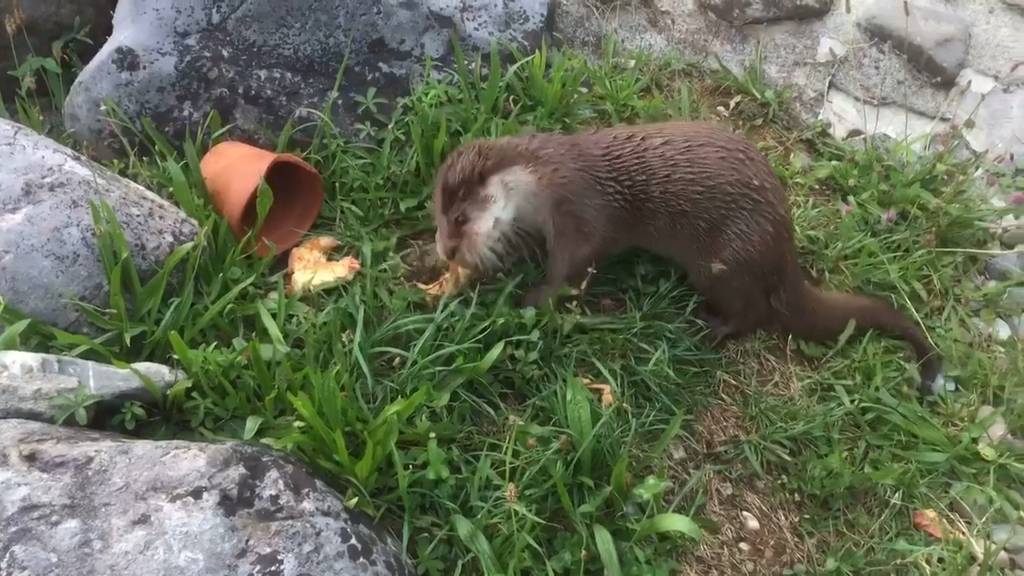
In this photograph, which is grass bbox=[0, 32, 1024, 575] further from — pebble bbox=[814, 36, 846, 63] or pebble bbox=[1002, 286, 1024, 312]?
pebble bbox=[814, 36, 846, 63]

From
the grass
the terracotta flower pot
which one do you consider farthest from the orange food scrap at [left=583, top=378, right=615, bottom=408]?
the terracotta flower pot

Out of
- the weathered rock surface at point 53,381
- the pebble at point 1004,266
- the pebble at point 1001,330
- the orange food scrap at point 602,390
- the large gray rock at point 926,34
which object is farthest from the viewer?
the large gray rock at point 926,34

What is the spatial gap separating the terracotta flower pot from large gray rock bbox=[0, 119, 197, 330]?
0.46 feet

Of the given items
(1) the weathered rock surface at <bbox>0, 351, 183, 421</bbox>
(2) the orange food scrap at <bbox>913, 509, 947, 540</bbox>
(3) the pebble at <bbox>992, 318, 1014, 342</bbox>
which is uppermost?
(1) the weathered rock surface at <bbox>0, 351, 183, 421</bbox>

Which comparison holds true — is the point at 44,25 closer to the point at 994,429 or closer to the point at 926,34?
the point at 926,34

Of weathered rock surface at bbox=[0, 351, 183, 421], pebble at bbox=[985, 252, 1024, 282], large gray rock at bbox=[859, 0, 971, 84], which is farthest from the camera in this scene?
large gray rock at bbox=[859, 0, 971, 84]

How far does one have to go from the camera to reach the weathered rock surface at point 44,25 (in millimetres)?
2938

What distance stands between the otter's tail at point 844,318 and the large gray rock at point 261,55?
1.20 m

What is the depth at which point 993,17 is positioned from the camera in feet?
10.2

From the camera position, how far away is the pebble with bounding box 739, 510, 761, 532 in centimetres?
223

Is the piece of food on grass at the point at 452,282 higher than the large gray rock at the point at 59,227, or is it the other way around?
the large gray rock at the point at 59,227

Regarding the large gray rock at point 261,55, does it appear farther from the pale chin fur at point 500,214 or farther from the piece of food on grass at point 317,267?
the pale chin fur at point 500,214

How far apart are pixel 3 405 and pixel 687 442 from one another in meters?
1.58

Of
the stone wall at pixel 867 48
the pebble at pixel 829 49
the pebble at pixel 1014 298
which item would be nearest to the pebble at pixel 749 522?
the pebble at pixel 1014 298
